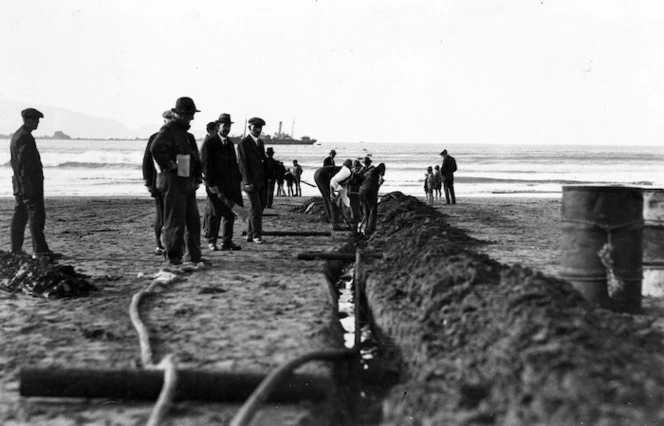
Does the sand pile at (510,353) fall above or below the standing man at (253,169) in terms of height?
below

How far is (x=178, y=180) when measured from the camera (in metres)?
8.56

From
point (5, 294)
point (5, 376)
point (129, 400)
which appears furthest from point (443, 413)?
point (5, 294)

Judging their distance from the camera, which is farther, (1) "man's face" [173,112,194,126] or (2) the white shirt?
(2) the white shirt

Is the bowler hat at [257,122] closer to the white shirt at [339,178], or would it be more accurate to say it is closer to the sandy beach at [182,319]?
the sandy beach at [182,319]

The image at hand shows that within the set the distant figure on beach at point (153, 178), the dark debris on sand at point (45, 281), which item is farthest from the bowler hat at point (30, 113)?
the dark debris on sand at point (45, 281)

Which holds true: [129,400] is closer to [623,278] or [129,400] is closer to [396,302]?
[396,302]

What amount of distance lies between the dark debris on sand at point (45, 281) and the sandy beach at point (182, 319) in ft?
0.46

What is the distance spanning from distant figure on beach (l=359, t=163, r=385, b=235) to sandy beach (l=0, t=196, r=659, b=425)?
47.6 inches

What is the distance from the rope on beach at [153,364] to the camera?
3.69 meters

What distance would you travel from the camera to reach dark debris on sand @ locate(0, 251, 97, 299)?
7.08 meters

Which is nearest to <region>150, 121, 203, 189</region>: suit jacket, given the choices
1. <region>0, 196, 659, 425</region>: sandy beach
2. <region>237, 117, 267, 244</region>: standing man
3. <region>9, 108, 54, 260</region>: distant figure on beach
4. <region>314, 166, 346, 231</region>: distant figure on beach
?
<region>0, 196, 659, 425</region>: sandy beach

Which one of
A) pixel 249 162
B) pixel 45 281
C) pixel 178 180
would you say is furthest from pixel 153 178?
pixel 45 281

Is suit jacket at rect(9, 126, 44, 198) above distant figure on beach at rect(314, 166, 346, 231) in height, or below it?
above

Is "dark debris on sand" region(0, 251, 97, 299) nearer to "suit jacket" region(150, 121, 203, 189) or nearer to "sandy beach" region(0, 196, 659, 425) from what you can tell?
"sandy beach" region(0, 196, 659, 425)
